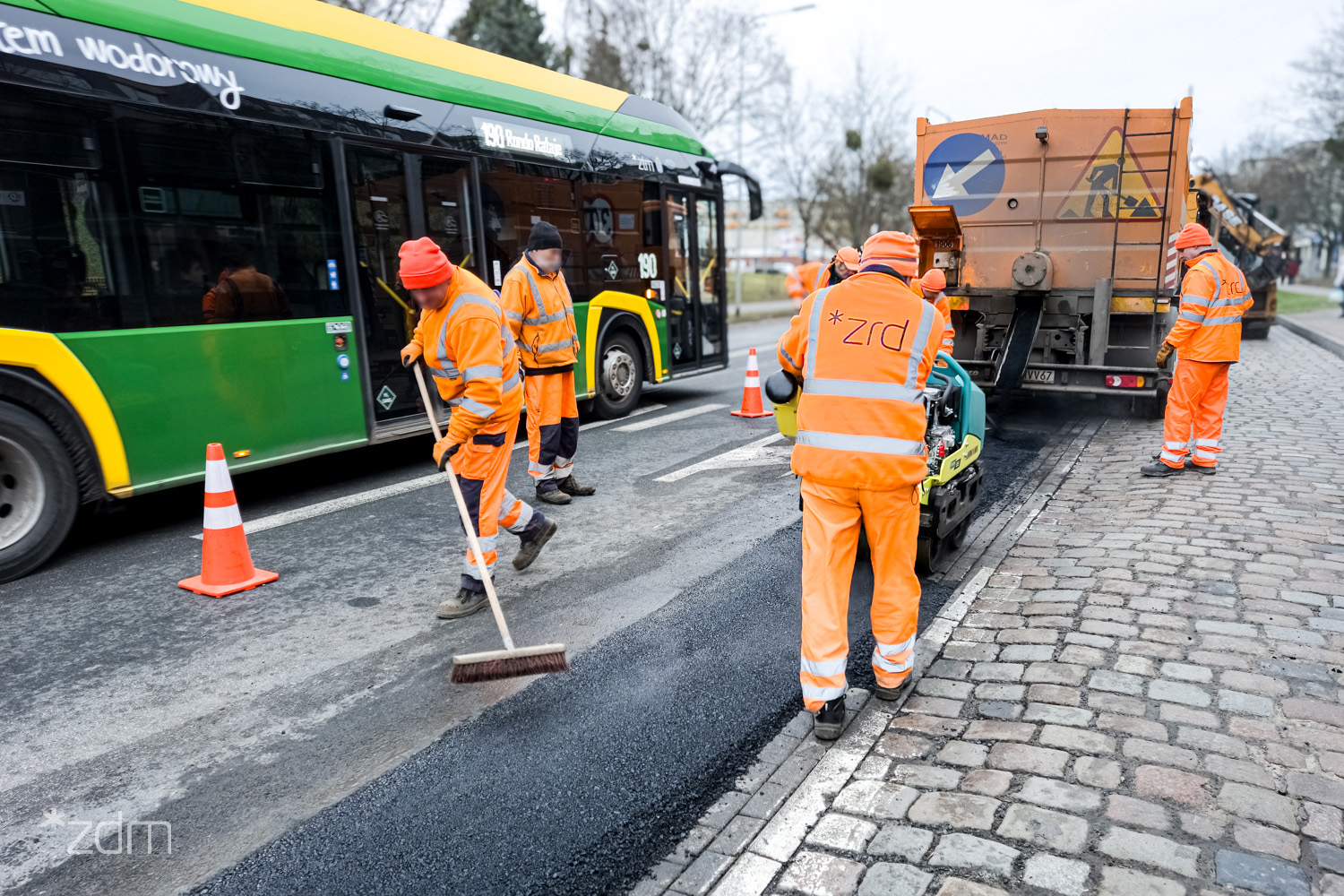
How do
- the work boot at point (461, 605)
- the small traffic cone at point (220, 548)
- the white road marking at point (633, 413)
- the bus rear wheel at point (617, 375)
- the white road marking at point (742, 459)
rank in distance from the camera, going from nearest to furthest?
1. the work boot at point (461, 605)
2. the small traffic cone at point (220, 548)
3. the white road marking at point (742, 459)
4. the white road marking at point (633, 413)
5. the bus rear wheel at point (617, 375)

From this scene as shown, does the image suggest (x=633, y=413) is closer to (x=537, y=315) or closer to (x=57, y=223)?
(x=537, y=315)

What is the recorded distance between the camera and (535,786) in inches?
116

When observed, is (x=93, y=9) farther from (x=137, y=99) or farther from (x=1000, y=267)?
(x=1000, y=267)

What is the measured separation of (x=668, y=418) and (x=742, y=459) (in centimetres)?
227

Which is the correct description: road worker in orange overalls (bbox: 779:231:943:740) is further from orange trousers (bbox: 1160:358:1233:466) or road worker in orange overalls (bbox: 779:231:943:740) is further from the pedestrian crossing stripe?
the pedestrian crossing stripe

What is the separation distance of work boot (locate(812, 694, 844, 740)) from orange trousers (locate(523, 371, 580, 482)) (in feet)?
11.6

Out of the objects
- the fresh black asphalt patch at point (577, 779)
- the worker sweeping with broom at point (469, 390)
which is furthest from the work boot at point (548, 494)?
the fresh black asphalt patch at point (577, 779)

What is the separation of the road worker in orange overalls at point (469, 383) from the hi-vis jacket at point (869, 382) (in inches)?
72.9

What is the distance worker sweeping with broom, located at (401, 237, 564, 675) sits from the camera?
169 inches

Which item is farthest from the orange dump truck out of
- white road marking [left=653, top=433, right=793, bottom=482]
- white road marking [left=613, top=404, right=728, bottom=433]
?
white road marking [left=613, top=404, right=728, bottom=433]

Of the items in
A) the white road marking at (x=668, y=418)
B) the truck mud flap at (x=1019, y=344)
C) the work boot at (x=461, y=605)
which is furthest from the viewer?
the white road marking at (x=668, y=418)

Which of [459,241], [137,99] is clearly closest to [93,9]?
[137,99]

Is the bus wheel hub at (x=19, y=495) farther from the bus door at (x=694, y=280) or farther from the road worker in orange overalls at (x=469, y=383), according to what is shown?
the bus door at (x=694, y=280)

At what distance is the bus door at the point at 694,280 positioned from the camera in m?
10.6
